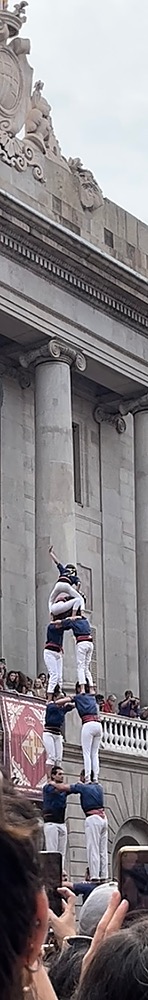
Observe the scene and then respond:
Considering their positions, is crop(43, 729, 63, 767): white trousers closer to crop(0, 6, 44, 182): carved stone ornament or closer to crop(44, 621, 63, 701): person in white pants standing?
crop(44, 621, 63, 701): person in white pants standing

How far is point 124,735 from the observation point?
34188 millimetres

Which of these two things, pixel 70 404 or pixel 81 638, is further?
pixel 70 404

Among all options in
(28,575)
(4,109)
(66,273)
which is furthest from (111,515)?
(4,109)

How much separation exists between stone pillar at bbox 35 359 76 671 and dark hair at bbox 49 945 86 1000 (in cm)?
2740

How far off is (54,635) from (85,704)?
975mm

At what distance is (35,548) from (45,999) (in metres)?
30.3

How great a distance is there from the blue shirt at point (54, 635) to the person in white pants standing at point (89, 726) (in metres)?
0.69

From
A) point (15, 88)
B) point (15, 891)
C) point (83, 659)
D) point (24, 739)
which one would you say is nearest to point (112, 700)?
point (24, 739)

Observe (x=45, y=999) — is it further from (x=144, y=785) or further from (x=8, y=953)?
(x=144, y=785)

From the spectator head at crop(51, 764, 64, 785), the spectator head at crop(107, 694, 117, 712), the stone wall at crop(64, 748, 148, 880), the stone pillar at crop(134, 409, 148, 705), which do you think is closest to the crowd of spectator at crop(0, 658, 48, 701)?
the stone wall at crop(64, 748, 148, 880)

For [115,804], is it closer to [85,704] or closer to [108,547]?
[108,547]

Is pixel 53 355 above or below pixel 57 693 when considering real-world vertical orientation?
above

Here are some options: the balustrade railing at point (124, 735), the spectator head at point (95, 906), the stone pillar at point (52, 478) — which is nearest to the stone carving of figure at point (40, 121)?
the stone pillar at point (52, 478)

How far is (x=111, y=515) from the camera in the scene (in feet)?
132
